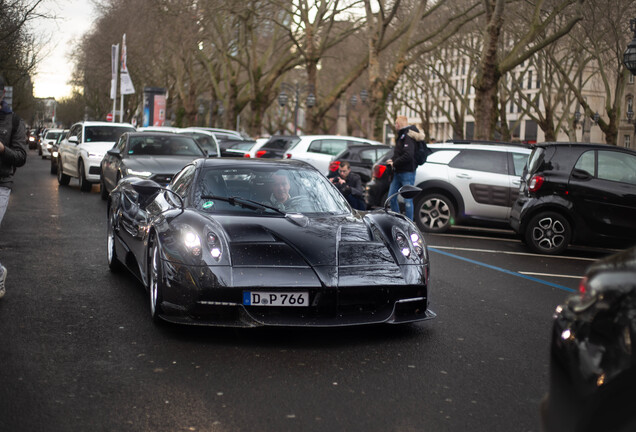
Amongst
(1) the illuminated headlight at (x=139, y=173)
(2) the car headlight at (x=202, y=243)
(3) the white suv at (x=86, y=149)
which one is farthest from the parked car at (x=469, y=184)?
(3) the white suv at (x=86, y=149)

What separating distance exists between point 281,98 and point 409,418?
41.0 meters

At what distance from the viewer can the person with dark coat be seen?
13.9m

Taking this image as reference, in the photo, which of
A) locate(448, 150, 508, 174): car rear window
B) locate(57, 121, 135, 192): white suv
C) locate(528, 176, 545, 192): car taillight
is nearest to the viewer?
locate(528, 176, 545, 192): car taillight

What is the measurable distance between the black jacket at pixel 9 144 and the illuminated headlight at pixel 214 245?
186 cm

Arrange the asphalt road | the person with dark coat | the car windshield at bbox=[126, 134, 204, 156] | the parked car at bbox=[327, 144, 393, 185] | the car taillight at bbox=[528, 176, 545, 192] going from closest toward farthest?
the asphalt road
the car taillight at bbox=[528, 176, 545, 192]
the person with dark coat
the car windshield at bbox=[126, 134, 204, 156]
the parked car at bbox=[327, 144, 393, 185]

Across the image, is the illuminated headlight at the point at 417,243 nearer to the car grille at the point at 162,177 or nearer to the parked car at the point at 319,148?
the car grille at the point at 162,177

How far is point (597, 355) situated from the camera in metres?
2.63

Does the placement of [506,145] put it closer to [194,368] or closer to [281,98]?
[194,368]

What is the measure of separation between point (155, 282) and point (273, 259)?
3.09 ft

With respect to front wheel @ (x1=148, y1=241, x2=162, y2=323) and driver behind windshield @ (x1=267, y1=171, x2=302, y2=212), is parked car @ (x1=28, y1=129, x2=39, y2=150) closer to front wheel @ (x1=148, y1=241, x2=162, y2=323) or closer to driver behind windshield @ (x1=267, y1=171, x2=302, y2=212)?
driver behind windshield @ (x1=267, y1=171, x2=302, y2=212)

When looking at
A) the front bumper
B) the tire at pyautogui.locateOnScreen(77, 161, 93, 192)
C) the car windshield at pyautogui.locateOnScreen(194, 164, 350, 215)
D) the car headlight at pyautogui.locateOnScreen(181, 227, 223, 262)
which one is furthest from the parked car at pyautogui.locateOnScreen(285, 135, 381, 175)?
the front bumper

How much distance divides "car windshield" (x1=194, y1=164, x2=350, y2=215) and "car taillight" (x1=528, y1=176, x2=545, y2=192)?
18.5ft

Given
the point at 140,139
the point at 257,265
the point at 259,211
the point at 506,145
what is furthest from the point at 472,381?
the point at 140,139

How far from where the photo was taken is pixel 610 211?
12.0 meters
